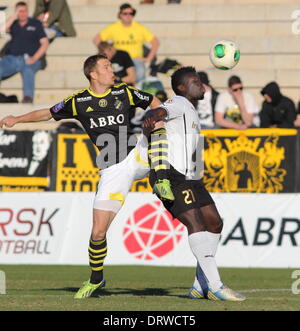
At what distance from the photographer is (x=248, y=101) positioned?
19.3 meters

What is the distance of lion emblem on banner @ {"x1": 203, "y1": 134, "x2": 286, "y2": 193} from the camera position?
17812 millimetres

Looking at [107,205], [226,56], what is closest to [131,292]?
[107,205]

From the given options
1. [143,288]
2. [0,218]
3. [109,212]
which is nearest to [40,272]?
[0,218]

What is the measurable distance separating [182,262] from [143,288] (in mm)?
3980

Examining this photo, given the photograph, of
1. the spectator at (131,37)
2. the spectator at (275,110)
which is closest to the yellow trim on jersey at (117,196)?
the spectator at (275,110)

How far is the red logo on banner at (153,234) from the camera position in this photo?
52.9 ft

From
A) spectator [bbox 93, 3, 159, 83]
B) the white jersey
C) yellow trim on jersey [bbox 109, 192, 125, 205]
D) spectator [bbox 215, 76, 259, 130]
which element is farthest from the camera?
spectator [bbox 93, 3, 159, 83]

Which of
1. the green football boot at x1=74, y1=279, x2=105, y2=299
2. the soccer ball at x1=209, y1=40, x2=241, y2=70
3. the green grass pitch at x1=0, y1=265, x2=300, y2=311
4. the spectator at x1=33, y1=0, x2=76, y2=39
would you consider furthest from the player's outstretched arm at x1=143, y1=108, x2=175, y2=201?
the spectator at x1=33, y1=0, x2=76, y2=39

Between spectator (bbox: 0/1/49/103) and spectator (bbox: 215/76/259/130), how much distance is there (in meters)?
4.30

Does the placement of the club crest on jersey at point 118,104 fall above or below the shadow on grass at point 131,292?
above

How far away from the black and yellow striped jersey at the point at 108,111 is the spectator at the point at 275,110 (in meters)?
8.13

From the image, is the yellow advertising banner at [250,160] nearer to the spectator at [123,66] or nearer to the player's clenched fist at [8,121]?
the spectator at [123,66]

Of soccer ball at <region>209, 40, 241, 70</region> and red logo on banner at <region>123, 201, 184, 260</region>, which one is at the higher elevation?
soccer ball at <region>209, 40, 241, 70</region>

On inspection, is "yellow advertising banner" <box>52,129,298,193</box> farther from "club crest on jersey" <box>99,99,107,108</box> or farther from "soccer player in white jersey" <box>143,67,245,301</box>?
"soccer player in white jersey" <box>143,67,245,301</box>
